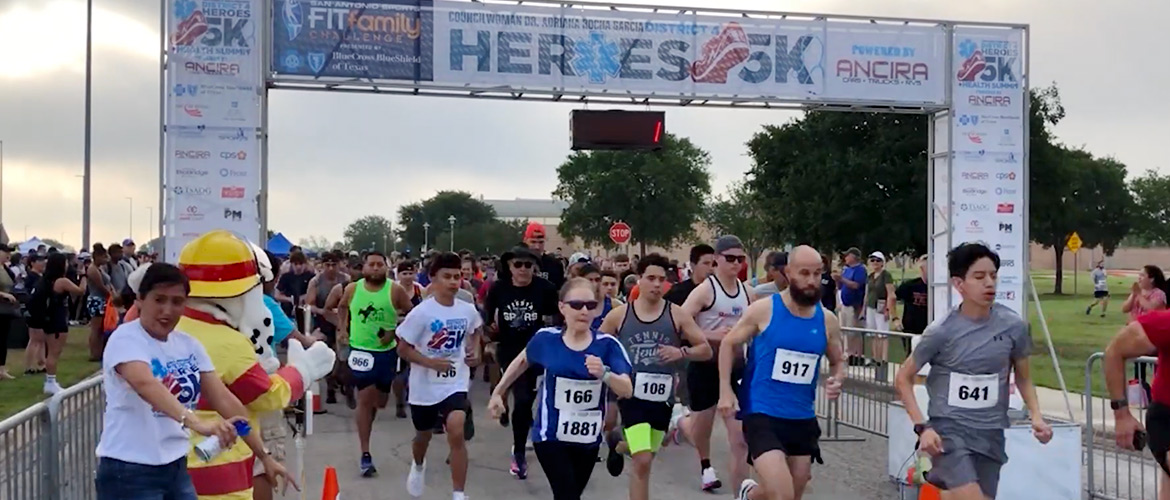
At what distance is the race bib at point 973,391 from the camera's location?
19.5ft

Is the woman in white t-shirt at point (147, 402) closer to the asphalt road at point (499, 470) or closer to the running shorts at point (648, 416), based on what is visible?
the running shorts at point (648, 416)

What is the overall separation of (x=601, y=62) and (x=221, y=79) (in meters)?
4.79

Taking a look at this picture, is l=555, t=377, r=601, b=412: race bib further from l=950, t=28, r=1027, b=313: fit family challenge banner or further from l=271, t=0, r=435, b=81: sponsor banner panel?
l=950, t=28, r=1027, b=313: fit family challenge banner

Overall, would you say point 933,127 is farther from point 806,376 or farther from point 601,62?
point 806,376

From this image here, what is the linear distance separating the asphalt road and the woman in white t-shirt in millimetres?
→ 4111

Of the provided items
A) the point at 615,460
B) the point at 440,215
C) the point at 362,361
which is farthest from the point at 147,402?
the point at 440,215

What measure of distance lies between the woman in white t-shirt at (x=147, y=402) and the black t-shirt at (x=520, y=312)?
214 inches

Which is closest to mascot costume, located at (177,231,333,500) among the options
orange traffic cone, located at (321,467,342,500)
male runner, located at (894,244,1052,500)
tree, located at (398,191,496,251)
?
orange traffic cone, located at (321,467,342,500)

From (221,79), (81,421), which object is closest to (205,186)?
(221,79)

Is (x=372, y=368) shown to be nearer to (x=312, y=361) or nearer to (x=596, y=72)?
(x=312, y=361)

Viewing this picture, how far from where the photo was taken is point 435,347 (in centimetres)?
829

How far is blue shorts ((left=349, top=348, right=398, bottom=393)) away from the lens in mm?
9625

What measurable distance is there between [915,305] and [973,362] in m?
10.9

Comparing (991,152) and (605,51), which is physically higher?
(605,51)
